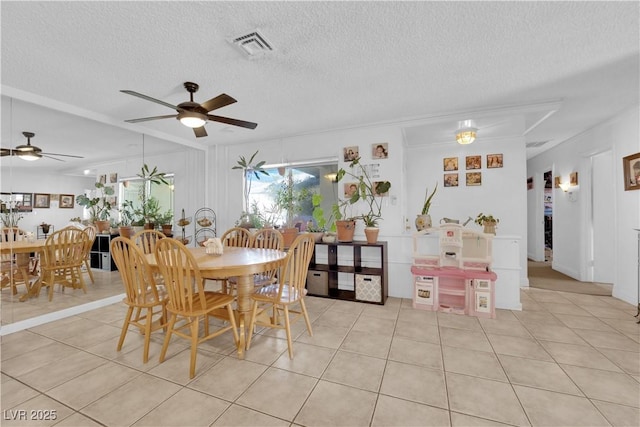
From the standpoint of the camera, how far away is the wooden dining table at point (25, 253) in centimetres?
280

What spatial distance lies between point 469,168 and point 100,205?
5.70 meters

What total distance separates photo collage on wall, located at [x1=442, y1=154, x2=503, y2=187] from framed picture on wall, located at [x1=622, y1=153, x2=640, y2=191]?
136 centimetres

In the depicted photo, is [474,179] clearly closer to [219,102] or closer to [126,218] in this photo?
[219,102]

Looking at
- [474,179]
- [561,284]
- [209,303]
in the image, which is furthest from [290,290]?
[561,284]

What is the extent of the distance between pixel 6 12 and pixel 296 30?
1.80m

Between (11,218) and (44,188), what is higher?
(44,188)

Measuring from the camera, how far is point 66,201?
3.30m

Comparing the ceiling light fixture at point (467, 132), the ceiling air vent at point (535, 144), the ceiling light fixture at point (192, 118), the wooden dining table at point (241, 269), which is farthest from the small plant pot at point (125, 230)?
the ceiling air vent at point (535, 144)

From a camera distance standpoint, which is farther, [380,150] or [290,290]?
[380,150]

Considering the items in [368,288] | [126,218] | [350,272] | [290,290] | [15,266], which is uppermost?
[126,218]

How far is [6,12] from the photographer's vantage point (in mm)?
1665

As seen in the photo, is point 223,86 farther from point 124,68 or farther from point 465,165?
point 465,165

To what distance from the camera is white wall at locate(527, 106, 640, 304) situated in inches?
134

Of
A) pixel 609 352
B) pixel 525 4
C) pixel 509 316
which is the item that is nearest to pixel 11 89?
pixel 525 4
